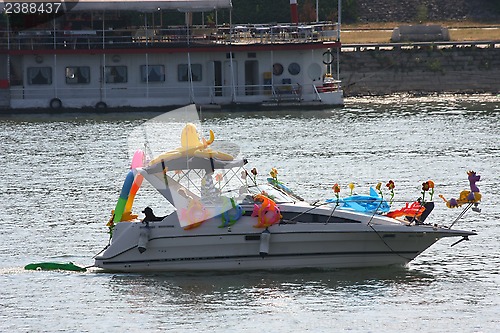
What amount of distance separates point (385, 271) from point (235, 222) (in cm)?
342

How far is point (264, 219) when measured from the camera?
28422 mm

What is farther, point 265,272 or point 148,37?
point 148,37

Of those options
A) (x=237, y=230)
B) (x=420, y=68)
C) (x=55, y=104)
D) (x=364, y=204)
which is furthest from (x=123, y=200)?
(x=420, y=68)

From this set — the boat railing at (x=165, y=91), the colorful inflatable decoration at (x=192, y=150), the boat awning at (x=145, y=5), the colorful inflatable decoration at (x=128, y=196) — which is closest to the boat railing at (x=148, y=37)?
the boat awning at (x=145, y=5)

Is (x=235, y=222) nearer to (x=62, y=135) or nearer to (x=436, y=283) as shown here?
(x=436, y=283)

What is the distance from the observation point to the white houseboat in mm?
66188

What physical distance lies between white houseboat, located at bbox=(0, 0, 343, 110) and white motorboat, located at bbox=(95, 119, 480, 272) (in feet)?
119

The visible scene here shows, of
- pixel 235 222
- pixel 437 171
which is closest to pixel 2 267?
pixel 235 222

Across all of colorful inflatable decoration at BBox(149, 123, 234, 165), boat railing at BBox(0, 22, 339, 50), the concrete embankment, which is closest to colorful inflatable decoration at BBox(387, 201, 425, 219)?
colorful inflatable decoration at BBox(149, 123, 234, 165)

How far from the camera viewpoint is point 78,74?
221 ft

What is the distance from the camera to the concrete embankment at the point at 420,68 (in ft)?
244

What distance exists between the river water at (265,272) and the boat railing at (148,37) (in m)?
6.10

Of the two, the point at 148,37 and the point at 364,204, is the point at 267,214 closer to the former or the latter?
the point at 364,204

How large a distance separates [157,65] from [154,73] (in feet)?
1.37
